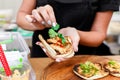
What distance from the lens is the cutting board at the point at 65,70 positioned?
92 centimetres

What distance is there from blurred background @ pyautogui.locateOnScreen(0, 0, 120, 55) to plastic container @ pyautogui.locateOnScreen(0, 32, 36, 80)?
2.15ft

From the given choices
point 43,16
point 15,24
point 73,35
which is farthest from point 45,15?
point 15,24

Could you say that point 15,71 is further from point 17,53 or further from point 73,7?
point 73,7

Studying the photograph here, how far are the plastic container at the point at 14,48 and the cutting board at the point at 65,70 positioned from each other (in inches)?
2.6

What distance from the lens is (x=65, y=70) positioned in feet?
3.20

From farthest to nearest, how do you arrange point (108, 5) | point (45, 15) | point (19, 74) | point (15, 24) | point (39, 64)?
1. point (15, 24)
2. point (108, 5)
3. point (39, 64)
4. point (45, 15)
5. point (19, 74)

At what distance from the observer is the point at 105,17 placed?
A: 1.13 metres

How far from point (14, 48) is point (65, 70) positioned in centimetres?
22

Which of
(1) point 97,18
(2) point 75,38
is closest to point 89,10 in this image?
(1) point 97,18

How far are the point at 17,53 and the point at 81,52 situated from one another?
0.45 metres

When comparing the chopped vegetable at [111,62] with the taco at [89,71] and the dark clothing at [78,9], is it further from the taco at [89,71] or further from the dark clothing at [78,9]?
the dark clothing at [78,9]

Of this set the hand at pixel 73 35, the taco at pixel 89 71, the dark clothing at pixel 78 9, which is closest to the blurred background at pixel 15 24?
the dark clothing at pixel 78 9

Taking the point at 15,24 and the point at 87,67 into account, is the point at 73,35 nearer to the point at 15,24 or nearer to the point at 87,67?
the point at 87,67

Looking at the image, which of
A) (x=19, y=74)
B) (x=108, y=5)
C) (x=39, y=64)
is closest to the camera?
(x=19, y=74)
